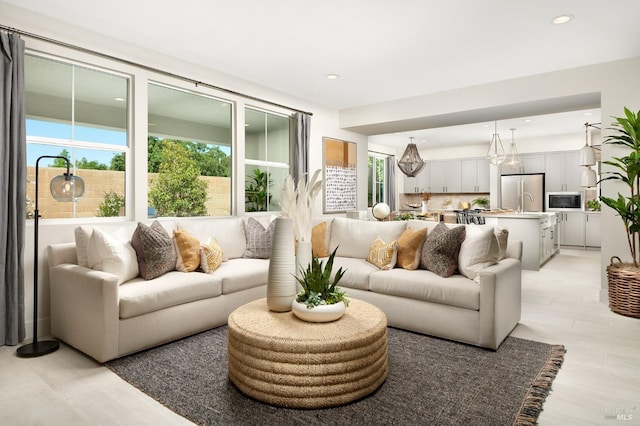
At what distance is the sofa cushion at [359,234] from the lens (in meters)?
3.94

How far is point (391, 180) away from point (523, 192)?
3165 millimetres

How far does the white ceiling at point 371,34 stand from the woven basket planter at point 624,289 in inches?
85.3

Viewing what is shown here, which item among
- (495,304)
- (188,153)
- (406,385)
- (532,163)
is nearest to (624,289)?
(495,304)

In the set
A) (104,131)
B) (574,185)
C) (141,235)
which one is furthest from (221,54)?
(574,185)

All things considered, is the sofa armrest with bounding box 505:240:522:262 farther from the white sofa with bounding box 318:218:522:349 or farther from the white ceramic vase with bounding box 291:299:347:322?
the white ceramic vase with bounding box 291:299:347:322

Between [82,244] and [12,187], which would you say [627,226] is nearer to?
[82,244]

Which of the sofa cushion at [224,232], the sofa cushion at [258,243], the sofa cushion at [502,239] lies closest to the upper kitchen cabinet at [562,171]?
the sofa cushion at [502,239]

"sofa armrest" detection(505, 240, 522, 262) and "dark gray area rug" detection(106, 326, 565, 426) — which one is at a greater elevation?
"sofa armrest" detection(505, 240, 522, 262)

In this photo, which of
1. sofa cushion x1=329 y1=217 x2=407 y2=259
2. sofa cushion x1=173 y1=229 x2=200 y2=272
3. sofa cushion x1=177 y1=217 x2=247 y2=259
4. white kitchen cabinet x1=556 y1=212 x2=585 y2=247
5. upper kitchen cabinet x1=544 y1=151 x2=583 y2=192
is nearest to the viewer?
sofa cushion x1=173 y1=229 x2=200 y2=272

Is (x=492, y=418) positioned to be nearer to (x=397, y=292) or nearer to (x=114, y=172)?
(x=397, y=292)

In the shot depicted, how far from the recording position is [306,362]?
1924 mm

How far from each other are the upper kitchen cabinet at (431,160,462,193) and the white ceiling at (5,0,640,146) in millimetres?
5507

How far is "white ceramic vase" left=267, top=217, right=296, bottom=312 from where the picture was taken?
237 cm

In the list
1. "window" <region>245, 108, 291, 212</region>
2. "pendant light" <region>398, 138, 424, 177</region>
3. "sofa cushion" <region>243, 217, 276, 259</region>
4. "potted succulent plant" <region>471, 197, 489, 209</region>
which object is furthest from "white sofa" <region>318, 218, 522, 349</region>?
"potted succulent plant" <region>471, 197, 489, 209</region>
